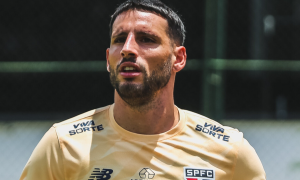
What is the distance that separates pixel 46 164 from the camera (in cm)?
200

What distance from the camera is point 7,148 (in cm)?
626

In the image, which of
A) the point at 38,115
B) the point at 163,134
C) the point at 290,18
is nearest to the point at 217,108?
the point at 163,134

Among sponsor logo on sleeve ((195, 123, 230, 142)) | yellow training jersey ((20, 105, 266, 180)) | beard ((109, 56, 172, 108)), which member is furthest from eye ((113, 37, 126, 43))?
sponsor logo on sleeve ((195, 123, 230, 142))

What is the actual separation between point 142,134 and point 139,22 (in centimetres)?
59

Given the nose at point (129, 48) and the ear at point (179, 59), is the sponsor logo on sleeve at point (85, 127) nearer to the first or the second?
the nose at point (129, 48)

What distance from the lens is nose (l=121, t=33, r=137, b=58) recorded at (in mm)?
2031

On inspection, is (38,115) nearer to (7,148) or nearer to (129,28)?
(7,148)

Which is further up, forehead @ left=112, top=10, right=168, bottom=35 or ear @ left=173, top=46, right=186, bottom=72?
forehead @ left=112, top=10, right=168, bottom=35

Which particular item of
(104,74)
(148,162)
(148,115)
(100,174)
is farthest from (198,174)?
(104,74)

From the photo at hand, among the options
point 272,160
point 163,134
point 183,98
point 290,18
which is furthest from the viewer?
point 290,18

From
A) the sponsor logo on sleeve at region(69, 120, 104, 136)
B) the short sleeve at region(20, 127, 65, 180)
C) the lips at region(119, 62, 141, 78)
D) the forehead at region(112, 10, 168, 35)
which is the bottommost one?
the short sleeve at region(20, 127, 65, 180)

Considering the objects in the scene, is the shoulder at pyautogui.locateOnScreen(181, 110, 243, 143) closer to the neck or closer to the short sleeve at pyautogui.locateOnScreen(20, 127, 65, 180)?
the neck

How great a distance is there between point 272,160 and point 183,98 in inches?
95.9

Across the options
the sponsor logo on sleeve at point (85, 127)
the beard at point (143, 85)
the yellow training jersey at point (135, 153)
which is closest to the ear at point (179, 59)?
the beard at point (143, 85)
